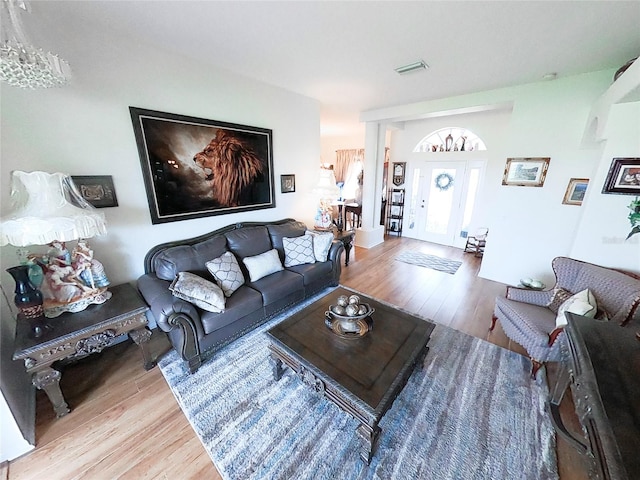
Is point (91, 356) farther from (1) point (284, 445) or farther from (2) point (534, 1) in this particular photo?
(2) point (534, 1)

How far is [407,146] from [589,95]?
3.11 meters

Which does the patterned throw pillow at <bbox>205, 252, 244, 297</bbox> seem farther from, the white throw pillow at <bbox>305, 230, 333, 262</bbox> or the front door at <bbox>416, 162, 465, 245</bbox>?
the front door at <bbox>416, 162, 465, 245</bbox>

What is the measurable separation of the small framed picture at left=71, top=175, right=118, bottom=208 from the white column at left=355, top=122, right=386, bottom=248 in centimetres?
397

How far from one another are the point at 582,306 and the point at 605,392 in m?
1.16

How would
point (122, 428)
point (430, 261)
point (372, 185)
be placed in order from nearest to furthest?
point (122, 428), point (430, 261), point (372, 185)

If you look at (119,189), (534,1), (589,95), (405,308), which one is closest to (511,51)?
(534,1)

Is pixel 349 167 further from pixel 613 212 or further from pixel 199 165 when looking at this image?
pixel 613 212

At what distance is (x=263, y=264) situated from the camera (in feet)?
8.91

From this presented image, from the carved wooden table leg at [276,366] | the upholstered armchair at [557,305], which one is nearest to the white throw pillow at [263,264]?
the carved wooden table leg at [276,366]

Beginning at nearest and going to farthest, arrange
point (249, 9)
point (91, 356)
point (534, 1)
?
point (534, 1) → point (249, 9) → point (91, 356)

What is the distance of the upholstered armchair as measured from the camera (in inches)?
69.4

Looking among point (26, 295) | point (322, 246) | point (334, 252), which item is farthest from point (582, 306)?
point (26, 295)

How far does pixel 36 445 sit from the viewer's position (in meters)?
1.46

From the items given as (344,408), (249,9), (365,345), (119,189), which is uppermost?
(249,9)
